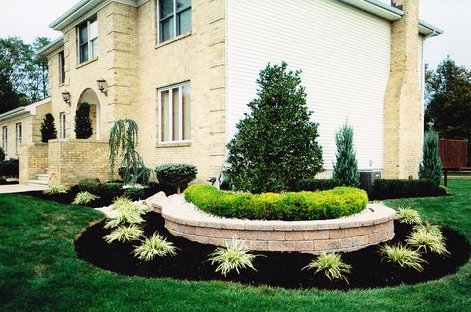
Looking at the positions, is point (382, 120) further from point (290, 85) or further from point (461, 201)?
point (290, 85)

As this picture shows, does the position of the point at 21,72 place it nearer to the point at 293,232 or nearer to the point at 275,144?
the point at 275,144

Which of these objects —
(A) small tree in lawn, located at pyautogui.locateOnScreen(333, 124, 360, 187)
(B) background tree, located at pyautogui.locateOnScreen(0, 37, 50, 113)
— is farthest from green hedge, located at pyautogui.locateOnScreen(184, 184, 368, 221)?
(B) background tree, located at pyautogui.locateOnScreen(0, 37, 50, 113)

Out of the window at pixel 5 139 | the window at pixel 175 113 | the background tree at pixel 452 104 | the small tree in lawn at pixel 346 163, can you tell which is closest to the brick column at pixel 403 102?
the small tree in lawn at pixel 346 163

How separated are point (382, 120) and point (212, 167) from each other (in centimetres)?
779

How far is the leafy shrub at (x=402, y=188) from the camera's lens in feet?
38.0

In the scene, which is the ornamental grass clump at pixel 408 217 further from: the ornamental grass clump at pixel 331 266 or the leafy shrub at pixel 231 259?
the leafy shrub at pixel 231 259

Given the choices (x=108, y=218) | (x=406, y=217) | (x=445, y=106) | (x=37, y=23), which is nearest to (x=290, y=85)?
(x=406, y=217)

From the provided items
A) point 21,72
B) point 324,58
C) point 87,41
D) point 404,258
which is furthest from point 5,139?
point 21,72

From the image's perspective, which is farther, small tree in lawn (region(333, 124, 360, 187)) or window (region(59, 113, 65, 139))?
window (region(59, 113, 65, 139))

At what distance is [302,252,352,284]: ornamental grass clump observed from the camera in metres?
4.77

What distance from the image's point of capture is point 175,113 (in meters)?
12.9

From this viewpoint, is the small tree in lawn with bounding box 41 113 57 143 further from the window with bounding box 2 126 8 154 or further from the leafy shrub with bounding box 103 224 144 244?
the leafy shrub with bounding box 103 224 144 244

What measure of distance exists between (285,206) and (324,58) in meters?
8.95

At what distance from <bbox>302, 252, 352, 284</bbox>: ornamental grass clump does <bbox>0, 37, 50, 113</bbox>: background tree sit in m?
44.9
